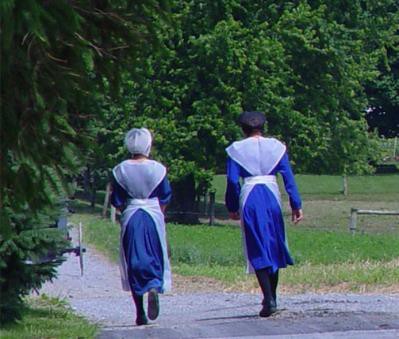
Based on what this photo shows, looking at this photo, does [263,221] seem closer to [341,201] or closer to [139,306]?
[139,306]

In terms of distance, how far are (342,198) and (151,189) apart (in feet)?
137

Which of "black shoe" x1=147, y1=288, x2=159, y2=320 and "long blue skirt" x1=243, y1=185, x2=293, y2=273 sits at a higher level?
"long blue skirt" x1=243, y1=185, x2=293, y2=273

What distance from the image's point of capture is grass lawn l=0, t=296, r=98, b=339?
8922 mm

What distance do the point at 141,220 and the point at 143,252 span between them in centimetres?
28

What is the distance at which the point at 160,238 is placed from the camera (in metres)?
9.93

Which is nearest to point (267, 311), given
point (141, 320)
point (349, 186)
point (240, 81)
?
point (141, 320)

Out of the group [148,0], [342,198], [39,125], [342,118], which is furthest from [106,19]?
[342,198]

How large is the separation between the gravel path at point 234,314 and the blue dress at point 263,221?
1.57 ft

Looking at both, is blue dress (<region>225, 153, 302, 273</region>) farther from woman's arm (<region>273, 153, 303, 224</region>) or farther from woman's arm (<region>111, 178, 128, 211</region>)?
woman's arm (<region>111, 178, 128, 211</region>)

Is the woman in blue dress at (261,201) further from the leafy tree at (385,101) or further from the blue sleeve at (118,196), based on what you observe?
the leafy tree at (385,101)

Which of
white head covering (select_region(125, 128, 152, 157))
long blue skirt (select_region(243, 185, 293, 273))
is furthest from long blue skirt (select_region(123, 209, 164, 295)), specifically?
long blue skirt (select_region(243, 185, 293, 273))

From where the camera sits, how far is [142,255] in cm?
981

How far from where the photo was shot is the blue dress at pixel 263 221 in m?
9.77

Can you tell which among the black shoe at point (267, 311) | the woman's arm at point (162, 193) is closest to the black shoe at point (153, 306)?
the woman's arm at point (162, 193)
